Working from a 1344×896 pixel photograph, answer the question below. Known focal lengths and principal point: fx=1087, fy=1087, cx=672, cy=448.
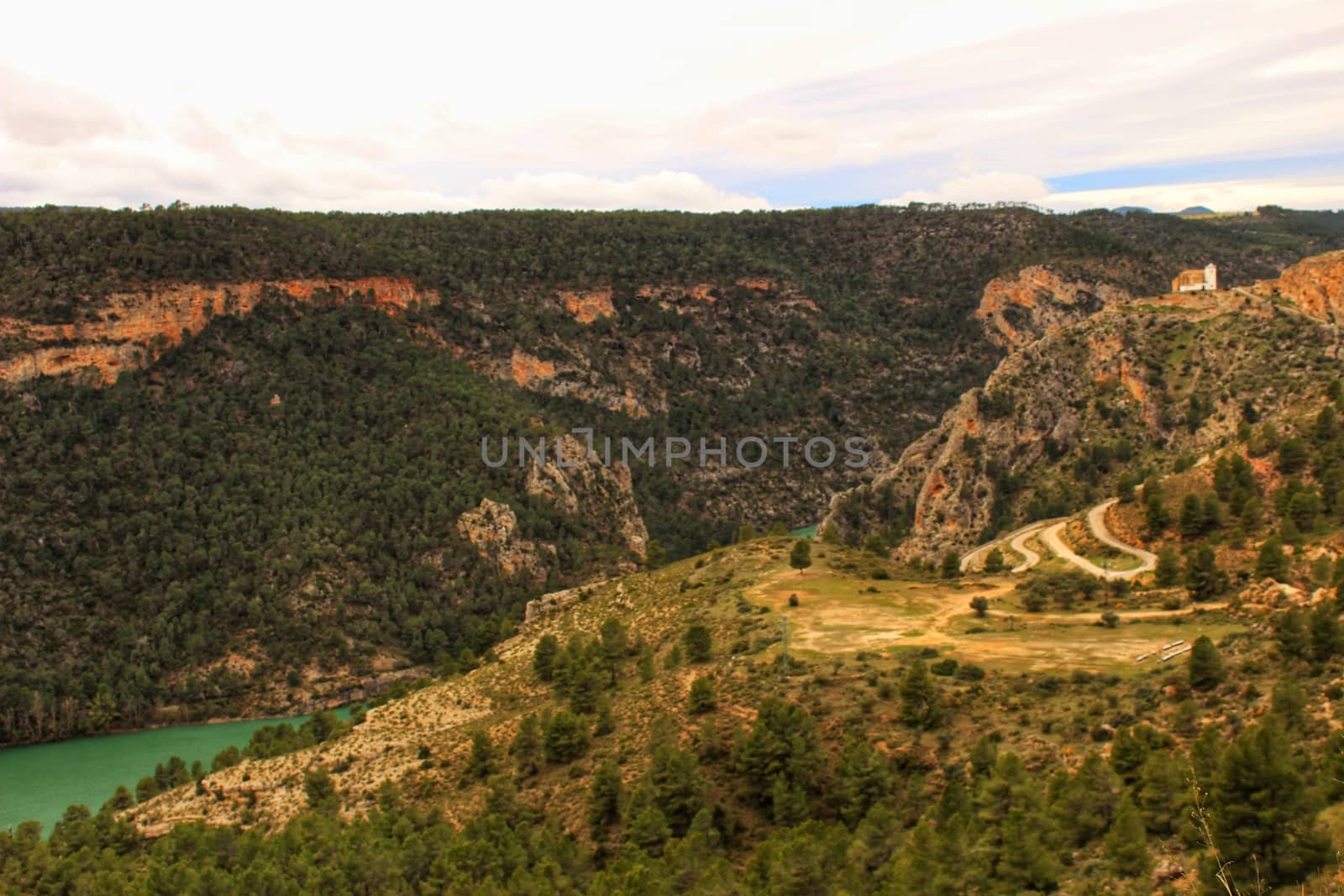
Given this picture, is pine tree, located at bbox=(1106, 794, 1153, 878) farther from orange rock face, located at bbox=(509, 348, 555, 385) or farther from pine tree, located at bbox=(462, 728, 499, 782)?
orange rock face, located at bbox=(509, 348, 555, 385)

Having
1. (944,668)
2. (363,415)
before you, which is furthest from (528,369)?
(944,668)

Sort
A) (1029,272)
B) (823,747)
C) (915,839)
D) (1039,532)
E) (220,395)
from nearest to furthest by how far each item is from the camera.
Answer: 1. (915,839)
2. (823,747)
3. (1039,532)
4. (220,395)
5. (1029,272)

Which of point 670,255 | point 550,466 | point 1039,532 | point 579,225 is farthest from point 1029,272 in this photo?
point 1039,532

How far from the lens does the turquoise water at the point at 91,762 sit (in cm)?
7106

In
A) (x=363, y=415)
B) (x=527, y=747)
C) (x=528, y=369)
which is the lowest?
(x=527, y=747)

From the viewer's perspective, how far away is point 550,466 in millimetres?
119062

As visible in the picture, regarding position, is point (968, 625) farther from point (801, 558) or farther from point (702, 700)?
point (801, 558)

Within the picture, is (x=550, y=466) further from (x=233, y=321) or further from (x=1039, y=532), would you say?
(x=1039, y=532)

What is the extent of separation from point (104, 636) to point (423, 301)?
59130 mm

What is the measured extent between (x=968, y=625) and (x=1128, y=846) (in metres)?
24.6

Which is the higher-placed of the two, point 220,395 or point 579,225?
→ point 579,225

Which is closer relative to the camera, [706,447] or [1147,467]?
[1147,467]

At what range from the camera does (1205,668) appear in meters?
32.9

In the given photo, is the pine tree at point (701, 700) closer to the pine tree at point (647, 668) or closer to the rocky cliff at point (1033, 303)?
the pine tree at point (647, 668)
